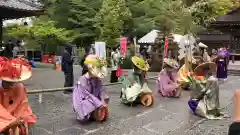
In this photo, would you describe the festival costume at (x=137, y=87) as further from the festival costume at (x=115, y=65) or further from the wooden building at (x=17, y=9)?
the wooden building at (x=17, y=9)

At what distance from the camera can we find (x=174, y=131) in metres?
6.45

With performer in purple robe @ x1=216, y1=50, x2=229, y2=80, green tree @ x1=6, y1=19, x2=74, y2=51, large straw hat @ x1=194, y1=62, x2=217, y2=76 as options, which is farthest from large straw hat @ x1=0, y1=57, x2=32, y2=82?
green tree @ x1=6, y1=19, x2=74, y2=51

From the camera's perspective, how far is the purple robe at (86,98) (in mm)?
6635

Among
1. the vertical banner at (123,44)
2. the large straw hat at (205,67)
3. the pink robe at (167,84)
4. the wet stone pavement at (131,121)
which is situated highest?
the vertical banner at (123,44)

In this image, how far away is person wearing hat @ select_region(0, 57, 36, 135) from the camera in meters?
4.73

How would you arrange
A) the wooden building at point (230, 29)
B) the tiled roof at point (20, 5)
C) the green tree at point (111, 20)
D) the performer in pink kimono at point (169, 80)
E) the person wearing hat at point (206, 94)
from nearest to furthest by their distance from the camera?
the person wearing hat at point (206, 94) < the performer in pink kimono at point (169, 80) < the tiled roof at point (20, 5) < the green tree at point (111, 20) < the wooden building at point (230, 29)

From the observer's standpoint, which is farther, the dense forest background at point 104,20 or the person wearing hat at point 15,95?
the dense forest background at point 104,20

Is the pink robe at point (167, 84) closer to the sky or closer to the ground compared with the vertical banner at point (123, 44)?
closer to the ground

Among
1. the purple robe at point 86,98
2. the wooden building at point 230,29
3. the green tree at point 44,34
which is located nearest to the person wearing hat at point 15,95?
the purple robe at point 86,98

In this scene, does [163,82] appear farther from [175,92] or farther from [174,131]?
[174,131]

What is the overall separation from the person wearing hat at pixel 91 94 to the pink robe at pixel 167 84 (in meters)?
3.66

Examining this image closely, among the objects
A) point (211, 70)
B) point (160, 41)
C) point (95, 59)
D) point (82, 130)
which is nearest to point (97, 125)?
point (82, 130)

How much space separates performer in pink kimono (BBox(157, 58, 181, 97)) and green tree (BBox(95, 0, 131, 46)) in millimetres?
15268

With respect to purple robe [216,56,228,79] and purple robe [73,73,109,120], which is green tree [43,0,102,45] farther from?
purple robe [73,73,109,120]
